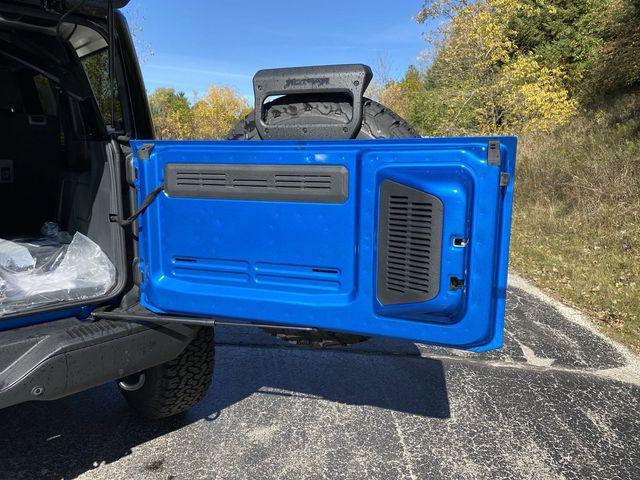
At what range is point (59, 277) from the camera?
248 centimetres

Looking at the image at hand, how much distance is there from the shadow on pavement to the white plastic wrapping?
0.99 meters

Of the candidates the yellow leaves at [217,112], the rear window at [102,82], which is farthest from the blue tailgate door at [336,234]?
the yellow leaves at [217,112]

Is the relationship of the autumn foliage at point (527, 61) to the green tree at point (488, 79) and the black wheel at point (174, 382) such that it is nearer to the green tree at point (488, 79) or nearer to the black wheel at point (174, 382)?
the green tree at point (488, 79)

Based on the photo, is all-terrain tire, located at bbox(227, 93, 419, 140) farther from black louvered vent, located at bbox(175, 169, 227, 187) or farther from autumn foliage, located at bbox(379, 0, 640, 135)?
autumn foliage, located at bbox(379, 0, 640, 135)

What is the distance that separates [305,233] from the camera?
2066mm

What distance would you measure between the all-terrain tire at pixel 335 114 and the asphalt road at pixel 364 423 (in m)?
1.76

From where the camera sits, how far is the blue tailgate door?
183 cm

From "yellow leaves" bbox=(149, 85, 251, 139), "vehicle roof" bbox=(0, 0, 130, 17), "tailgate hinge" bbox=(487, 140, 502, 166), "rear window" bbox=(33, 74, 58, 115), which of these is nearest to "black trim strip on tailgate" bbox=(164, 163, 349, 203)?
"tailgate hinge" bbox=(487, 140, 502, 166)

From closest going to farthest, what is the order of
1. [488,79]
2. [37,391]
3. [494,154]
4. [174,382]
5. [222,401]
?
[494,154], [37,391], [174,382], [222,401], [488,79]

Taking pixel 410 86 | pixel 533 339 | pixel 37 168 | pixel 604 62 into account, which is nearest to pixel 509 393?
pixel 533 339

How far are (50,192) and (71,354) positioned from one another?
196 cm

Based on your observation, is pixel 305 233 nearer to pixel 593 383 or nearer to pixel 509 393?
pixel 509 393

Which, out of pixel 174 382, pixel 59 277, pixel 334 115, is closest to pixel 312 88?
pixel 334 115

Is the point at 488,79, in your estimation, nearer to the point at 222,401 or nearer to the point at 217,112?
the point at 222,401
